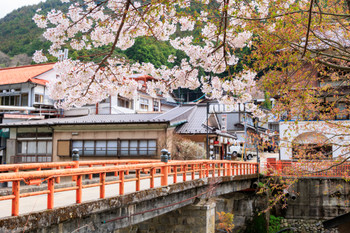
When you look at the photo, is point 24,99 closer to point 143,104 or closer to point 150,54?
point 143,104

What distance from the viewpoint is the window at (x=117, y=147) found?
→ 28125 millimetres

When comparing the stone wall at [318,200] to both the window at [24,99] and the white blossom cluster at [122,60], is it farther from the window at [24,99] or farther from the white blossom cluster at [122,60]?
the window at [24,99]

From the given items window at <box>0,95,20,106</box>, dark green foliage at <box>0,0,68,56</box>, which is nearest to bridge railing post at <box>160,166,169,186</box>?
window at <box>0,95,20,106</box>

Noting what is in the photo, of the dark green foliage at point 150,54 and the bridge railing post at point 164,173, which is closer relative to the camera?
the bridge railing post at point 164,173

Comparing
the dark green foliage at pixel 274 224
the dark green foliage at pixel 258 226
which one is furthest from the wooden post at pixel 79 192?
the dark green foliage at pixel 274 224

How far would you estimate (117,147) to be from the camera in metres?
28.6

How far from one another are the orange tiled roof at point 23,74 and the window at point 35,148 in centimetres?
740

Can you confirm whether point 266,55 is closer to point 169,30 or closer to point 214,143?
point 169,30

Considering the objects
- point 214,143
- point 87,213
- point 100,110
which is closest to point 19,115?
point 100,110

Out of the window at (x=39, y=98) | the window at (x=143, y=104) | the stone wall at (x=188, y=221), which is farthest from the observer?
the window at (x=143, y=104)

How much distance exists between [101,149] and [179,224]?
643 inches

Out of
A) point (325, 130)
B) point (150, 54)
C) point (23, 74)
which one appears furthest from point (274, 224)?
point (23, 74)

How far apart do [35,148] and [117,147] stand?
775 cm

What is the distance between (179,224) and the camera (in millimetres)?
13938
